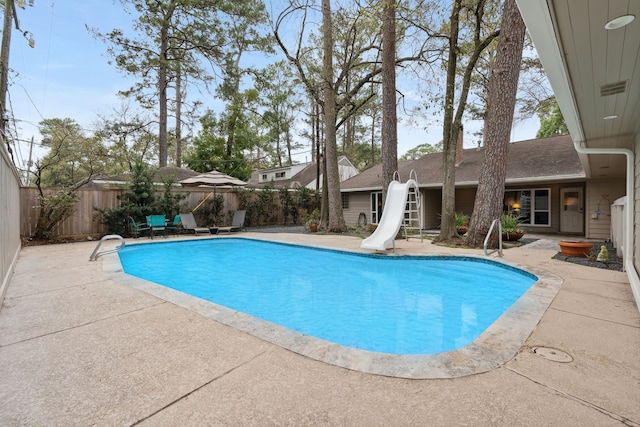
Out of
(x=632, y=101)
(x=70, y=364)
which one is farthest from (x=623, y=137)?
(x=70, y=364)

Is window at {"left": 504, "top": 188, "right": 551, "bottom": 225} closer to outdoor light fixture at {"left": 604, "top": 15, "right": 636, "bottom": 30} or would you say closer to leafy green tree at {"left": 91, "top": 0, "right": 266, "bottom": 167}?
outdoor light fixture at {"left": 604, "top": 15, "right": 636, "bottom": 30}

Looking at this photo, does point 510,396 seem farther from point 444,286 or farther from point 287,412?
point 444,286

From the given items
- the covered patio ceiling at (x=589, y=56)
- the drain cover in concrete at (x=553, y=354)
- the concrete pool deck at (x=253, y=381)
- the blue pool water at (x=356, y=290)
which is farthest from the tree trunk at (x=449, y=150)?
the drain cover in concrete at (x=553, y=354)

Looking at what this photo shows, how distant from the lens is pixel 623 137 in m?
4.98

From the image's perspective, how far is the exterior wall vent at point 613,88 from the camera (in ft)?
9.34

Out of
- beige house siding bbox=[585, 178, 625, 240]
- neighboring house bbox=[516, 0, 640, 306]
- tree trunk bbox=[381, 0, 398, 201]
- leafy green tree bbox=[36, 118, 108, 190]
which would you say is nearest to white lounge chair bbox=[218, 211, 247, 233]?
tree trunk bbox=[381, 0, 398, 201]

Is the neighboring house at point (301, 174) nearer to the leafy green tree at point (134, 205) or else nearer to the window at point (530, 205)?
the window at point (530, 205)

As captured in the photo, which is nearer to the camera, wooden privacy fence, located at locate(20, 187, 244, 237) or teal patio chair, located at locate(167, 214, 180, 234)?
wooden privacy fence, located at locate(20, 187, 244, 237)

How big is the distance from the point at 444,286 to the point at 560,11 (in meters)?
4.46

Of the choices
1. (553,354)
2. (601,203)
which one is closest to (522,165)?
(601,203)

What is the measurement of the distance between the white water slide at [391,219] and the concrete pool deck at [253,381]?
14.3 ft

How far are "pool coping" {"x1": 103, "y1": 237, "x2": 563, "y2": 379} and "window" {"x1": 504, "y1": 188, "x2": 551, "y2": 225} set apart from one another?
34.4 feet

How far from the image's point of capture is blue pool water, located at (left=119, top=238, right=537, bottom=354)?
138 inches

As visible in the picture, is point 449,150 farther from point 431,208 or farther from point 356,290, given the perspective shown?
point 356,290
